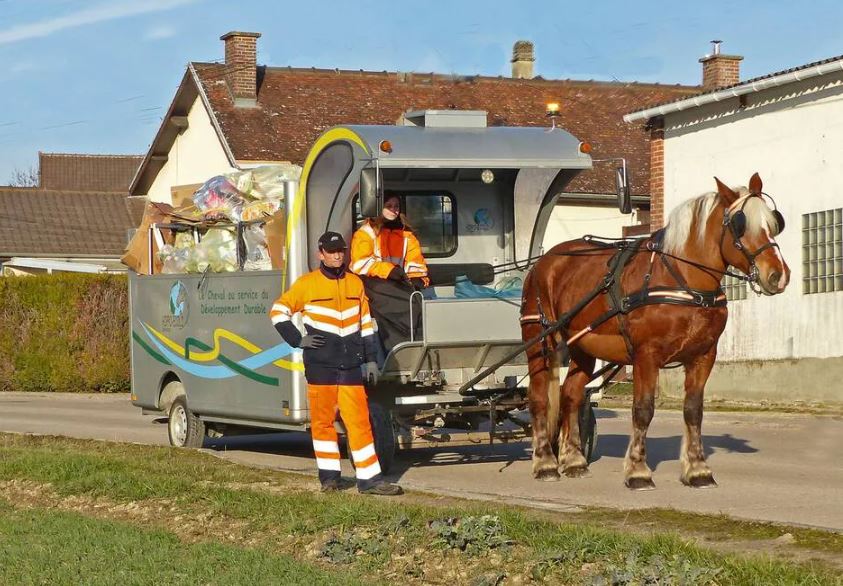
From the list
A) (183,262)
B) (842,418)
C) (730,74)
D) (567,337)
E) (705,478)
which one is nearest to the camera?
(705,478)

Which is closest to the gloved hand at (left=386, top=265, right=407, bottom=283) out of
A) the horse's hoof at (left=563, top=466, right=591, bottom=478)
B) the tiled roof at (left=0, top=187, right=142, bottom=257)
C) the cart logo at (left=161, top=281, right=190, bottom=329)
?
the horse's hoof at (left=563, top=466, right=591, bottom=478)

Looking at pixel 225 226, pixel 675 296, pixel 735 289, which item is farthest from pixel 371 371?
pixel 735 289

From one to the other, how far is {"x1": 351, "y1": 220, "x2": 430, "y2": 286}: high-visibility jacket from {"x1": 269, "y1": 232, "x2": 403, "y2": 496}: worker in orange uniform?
148 cm

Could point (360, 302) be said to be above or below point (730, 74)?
below

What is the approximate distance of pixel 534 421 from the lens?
42.7ft

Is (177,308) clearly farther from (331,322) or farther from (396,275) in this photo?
(331,322)

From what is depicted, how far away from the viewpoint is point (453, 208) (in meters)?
15.5

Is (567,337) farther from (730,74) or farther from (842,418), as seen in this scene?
(730,74)

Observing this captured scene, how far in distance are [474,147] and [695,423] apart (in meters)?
3.64

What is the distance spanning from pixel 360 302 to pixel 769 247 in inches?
125

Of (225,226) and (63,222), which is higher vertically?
(63,222)

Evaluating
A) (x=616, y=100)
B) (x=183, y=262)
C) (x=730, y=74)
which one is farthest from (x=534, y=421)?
(x=616, y=100)

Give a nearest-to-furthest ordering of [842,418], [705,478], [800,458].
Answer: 1. [705,478]
2. [800,458]
3. [842,418]

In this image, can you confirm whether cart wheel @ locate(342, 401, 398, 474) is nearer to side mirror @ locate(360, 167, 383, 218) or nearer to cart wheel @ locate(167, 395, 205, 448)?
side mirror @ locate(360, 167, 383, 218)
